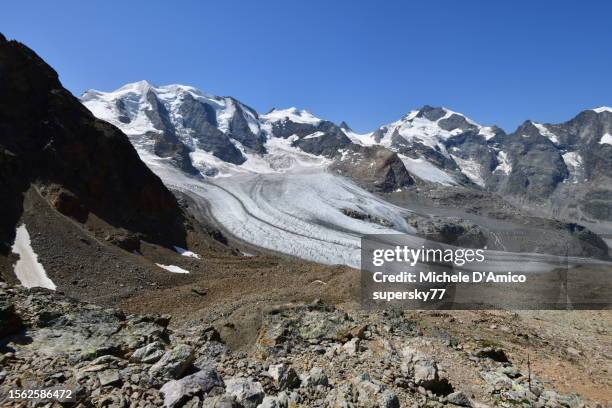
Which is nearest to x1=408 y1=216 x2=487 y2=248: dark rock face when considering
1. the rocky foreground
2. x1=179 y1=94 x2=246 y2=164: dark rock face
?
the rocky foreground

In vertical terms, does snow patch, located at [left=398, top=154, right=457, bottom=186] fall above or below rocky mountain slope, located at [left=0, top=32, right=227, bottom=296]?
above

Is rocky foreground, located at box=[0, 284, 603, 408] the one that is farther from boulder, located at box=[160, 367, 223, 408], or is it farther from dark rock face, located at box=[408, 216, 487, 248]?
dark rock face, located at box=[408, 216, 487, 248]

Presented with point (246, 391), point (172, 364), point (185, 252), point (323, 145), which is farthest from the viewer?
point (323, 145)

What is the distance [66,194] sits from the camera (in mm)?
29891

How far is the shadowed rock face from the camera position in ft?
98.9

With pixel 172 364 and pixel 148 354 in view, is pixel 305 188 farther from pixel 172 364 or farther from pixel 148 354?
pixel 172 364

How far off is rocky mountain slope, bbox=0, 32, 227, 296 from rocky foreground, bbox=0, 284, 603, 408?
46.9 feet

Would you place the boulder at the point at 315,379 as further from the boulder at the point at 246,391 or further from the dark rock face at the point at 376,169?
the dark rock face at the point at 376,169

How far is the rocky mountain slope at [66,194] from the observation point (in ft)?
79.8

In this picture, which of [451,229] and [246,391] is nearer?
[246,391]

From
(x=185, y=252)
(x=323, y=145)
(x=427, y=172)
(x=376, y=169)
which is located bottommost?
(x=185, y=252)

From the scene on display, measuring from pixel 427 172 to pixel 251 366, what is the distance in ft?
599

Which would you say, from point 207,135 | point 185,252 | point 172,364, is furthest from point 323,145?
point 172,364

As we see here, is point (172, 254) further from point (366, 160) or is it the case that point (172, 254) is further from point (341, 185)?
point (366, 160)
